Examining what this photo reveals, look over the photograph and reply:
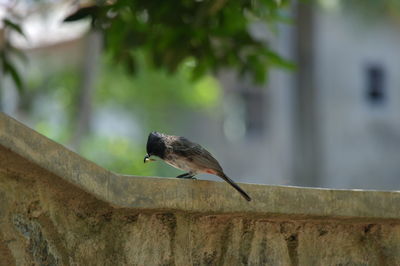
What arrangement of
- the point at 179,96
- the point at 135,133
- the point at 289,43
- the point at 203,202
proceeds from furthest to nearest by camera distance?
the point at 289,43 < the point at 135,133 < the point at 179,96 < the point at 203,202

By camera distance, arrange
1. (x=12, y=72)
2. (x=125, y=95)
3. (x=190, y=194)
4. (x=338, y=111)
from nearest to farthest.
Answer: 1. (x=190, y=194)
2. (x=12, y=72)
3. (x=125, y=95)
4. (x=338, y=111)

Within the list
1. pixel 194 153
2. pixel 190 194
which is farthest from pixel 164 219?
pixel 194 153

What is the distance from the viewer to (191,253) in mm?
3424

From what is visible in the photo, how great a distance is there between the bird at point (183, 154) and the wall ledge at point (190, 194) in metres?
0.54

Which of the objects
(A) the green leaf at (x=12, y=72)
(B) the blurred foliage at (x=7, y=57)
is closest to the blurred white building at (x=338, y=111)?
(B) the blurred foliage at (x=7, y=57)

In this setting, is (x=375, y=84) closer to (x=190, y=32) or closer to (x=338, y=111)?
(x=338, y=111)

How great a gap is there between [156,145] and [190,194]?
0.85 metres

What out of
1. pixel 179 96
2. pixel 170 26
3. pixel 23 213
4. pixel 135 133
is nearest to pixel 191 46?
pixel 170 26

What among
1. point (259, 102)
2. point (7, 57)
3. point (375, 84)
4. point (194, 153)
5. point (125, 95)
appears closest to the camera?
point (194, 153)

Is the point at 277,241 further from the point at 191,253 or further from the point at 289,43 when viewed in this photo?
the point at 289,43

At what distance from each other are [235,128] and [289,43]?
2828 millimetres

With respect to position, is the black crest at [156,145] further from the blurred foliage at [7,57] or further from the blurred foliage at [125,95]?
the blurred foliage at [125,95]

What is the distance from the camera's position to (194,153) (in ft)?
13.4

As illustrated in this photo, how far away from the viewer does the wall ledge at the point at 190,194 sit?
302 cm
